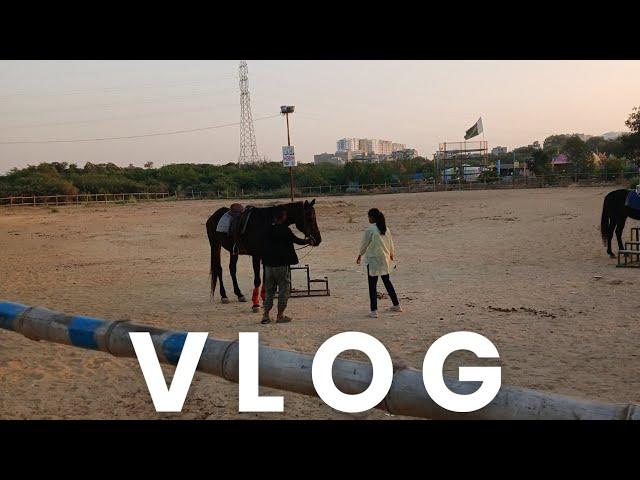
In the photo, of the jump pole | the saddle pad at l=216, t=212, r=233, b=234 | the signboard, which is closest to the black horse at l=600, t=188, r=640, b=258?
the signboard

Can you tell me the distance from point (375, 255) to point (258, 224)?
2027 millimetres

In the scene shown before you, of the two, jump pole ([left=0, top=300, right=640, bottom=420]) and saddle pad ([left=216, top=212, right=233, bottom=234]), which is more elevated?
saddle pad ([left=216, top=212, right=233, bottom=234])

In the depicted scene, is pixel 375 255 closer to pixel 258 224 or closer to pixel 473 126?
pixel 258 224

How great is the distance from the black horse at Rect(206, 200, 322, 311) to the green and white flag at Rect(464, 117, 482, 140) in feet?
177

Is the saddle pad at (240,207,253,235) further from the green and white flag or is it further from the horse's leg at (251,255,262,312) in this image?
the green and white flag

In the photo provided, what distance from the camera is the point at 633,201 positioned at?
13633mm

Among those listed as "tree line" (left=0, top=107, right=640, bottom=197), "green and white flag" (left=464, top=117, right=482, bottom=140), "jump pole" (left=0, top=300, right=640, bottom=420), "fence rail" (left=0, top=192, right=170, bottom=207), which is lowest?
"jump pole" (left=0, top=300, right=640, bottom=420)

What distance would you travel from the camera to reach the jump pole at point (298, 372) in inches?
88.3

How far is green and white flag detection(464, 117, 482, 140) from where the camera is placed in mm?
60781

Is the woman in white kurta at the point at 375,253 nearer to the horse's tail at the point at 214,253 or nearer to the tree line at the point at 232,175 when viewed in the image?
the horse's tail at the point at 214,253

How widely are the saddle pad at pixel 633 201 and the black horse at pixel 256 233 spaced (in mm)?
8099

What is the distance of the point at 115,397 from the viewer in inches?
222

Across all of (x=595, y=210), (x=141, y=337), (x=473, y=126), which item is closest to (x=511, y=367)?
(x=141, y=337)

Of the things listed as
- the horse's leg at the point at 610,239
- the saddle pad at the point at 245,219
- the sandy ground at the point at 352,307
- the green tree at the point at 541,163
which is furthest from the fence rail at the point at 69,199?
the horse's leg at the point at 610,239
